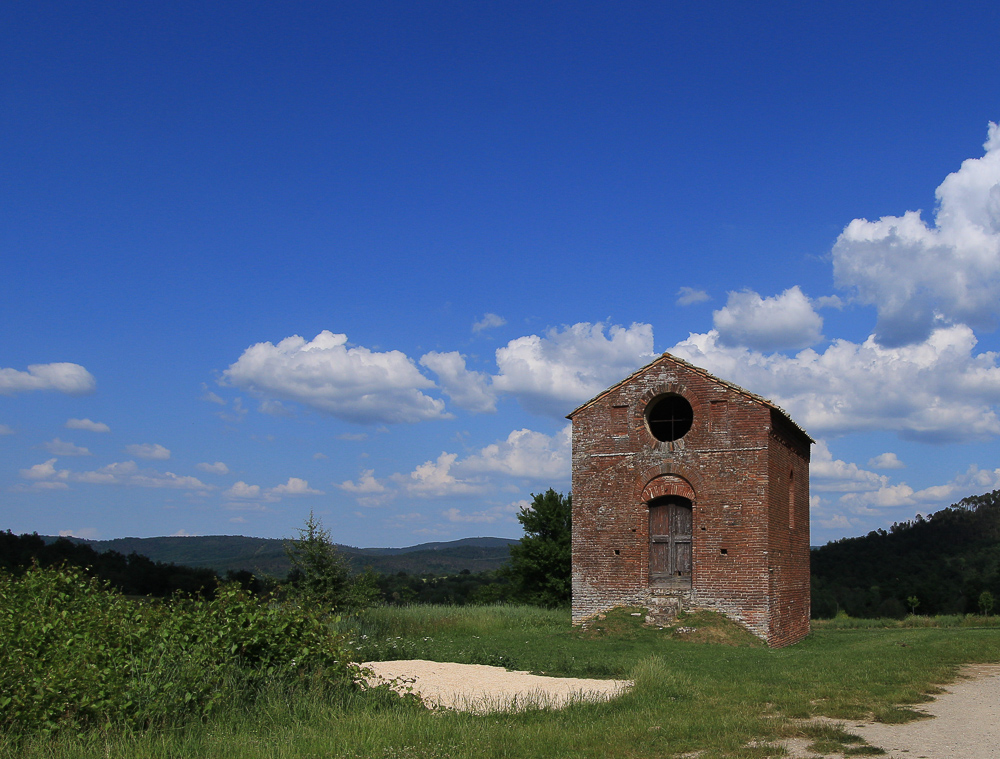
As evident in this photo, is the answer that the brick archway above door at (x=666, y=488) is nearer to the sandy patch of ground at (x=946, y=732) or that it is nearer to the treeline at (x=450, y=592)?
the sandy patch of ground at (x=946, y=732)

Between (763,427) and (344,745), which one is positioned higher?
(763,427)

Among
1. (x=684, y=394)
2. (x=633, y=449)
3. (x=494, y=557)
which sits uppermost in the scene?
(x=684, y=394)

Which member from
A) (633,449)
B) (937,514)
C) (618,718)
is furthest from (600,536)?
(937,514)

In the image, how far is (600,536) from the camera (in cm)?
2073

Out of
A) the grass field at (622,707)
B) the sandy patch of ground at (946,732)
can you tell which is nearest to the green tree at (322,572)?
the grass field at (622,707)

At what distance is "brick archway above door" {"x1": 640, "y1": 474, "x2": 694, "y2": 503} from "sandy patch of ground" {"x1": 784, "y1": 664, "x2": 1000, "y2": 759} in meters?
8.47

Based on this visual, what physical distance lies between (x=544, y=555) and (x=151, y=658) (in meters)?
26.9

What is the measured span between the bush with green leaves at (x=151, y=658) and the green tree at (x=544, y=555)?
962 inches

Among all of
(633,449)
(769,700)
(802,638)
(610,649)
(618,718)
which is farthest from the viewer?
(802,638)

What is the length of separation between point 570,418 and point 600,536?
11.1 ft

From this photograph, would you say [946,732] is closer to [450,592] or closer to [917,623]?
[917,623]

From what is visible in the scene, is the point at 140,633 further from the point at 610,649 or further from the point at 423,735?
the point at 610,649

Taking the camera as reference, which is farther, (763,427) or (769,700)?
(763,427)

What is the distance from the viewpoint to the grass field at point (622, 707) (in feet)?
24.3
